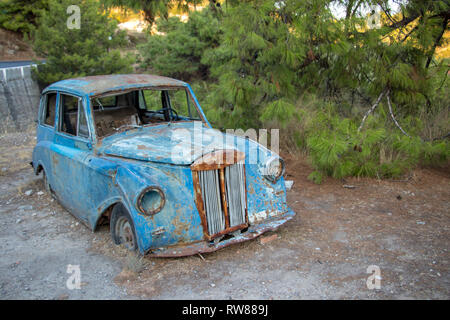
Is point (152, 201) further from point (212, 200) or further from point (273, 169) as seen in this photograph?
point (273, 169)

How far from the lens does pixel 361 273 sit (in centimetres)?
320

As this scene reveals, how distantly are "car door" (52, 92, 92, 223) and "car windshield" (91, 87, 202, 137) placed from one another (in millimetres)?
367

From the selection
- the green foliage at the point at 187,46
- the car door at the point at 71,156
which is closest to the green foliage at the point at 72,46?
the green foliage at the point at 187,46

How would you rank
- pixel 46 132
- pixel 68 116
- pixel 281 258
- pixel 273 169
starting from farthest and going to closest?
pixel 46 132 → pixel 68 116 → pixel 273 169 → pixel 281 258

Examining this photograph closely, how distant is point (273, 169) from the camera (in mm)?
3881

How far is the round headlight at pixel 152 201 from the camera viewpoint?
10.6 feet

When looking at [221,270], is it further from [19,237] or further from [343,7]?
[343,7]

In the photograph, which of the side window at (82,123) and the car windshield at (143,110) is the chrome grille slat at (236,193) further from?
the side window at (82,123)

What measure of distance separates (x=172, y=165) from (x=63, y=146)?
1922 mm

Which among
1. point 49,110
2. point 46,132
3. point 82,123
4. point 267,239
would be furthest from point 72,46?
point 267,239

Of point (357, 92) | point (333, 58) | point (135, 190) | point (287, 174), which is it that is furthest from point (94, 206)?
point (357, 92)

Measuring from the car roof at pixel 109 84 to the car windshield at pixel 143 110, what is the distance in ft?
0.54

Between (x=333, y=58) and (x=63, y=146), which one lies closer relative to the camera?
(x=63, y=146)

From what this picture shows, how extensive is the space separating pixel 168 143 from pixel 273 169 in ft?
3.74
